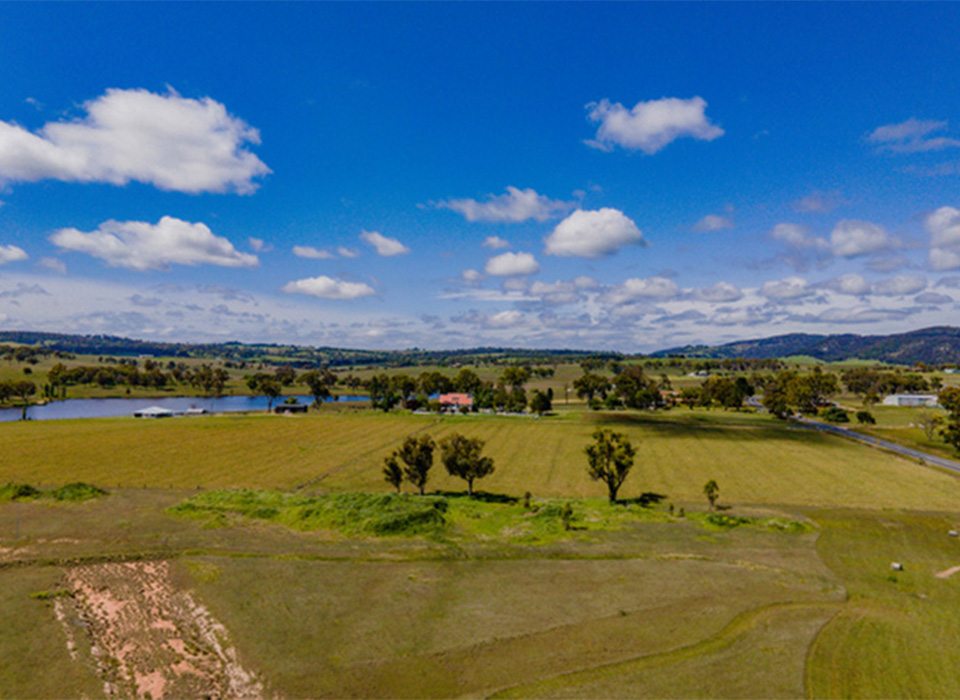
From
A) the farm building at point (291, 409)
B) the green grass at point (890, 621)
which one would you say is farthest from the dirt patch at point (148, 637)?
the farm building at point (291, 409)

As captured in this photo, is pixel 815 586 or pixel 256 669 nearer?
pixel 256 669

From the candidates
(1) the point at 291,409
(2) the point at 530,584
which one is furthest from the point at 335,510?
(1) the point at 291,409

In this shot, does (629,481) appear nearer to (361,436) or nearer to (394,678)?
(394,678)

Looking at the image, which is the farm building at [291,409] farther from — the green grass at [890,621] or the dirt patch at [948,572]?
the dirt patch at [948,572]

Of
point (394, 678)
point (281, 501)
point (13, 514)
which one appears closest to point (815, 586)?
point (394, 678)

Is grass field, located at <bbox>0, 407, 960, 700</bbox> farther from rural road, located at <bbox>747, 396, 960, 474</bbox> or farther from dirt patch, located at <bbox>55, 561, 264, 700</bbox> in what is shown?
rural road, located at <bbox>747, 396, 960, 474</bbox>

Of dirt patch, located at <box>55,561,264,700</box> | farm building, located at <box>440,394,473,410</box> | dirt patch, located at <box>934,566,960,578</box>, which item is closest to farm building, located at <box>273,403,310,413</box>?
farm building, located at <box>440,394,473,410</box>
